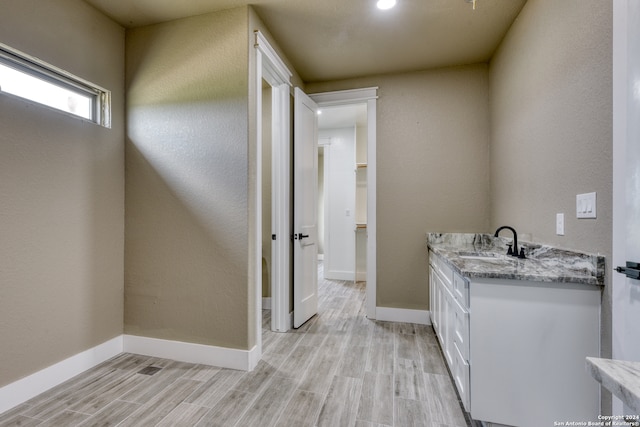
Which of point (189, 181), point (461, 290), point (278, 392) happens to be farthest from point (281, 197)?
point (461, 290)

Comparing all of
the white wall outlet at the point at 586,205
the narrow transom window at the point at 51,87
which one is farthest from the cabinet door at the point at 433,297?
the narrow transom window at the point at 51,87

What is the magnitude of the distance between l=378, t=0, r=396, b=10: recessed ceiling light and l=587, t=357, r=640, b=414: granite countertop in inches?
92.7

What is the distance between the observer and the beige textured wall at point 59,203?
1.72m

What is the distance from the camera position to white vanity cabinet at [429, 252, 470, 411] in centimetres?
157

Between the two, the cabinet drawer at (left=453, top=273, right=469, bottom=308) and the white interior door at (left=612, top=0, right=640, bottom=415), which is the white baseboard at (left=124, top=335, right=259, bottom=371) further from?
the white interior door at (left=612, top=0, right=640, bottom=415)

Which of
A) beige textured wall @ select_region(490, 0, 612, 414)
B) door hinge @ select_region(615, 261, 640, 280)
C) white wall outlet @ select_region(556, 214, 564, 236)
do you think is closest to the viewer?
door hinge @ select_region(615, 261, 640, 280)

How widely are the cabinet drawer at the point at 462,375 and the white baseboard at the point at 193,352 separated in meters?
1.43

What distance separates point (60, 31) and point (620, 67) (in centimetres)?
331

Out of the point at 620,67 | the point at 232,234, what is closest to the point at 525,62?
the point at 620,67

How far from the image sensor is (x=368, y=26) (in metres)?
2.36

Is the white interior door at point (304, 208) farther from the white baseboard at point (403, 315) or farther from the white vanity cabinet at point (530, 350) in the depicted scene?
the white vanity cabinet at point (530, 350)

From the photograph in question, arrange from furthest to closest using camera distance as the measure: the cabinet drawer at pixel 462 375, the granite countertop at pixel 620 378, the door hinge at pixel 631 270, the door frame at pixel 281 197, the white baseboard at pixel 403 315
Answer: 1. the white baseboard at pixel 403 315
2. the door frame at pixel 281 197
3. the cabinet drawer at pixel 462 375
4. the door hinge at pixel 631 270
5. the granite countertop at pixel 620 378

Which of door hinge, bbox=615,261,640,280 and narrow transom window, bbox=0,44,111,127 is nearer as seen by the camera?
door hinge, bbox=615,261,640,280

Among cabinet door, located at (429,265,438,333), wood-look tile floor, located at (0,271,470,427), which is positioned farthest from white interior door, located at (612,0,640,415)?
cabinet door, located at (429,265,438,333)
